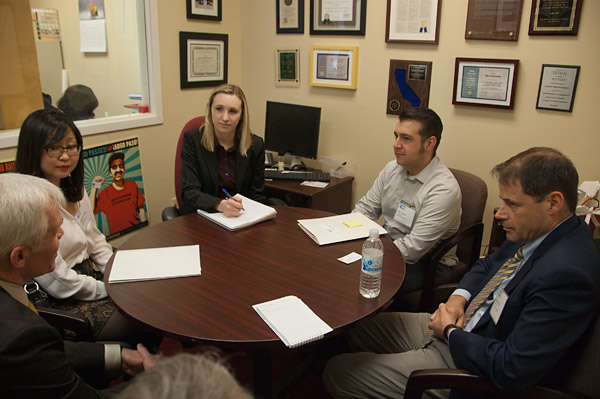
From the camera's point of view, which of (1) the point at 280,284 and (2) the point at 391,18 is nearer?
(1) the point at 280,284

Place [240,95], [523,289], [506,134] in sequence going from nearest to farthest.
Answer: [523,289], [240,95], [506,134]

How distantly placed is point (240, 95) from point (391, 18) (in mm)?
1260

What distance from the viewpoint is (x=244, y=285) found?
5.56 feet

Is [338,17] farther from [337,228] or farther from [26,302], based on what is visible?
[26,302]

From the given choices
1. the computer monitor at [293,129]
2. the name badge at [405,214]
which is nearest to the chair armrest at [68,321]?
the name badge at [405,214]

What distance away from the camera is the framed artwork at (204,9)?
11.2ft

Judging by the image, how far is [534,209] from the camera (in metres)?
1.45

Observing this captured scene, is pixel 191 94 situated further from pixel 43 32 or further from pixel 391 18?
pixel 391 18

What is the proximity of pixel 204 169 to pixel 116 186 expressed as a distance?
938mm

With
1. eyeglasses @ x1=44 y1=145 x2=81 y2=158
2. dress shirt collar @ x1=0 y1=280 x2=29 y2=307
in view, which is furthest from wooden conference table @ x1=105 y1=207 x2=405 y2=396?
eyeglasses @ x1=44 y1=145 x2=81 y2=158

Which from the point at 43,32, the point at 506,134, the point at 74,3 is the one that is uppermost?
the point at 74,3

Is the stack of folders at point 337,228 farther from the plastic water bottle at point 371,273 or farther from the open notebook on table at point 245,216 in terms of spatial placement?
the plastic water bottle at point 371,273

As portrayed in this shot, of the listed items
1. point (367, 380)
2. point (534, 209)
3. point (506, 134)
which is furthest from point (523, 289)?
point (506, 134)

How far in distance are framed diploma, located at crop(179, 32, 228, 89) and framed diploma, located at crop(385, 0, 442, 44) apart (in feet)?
4.69
